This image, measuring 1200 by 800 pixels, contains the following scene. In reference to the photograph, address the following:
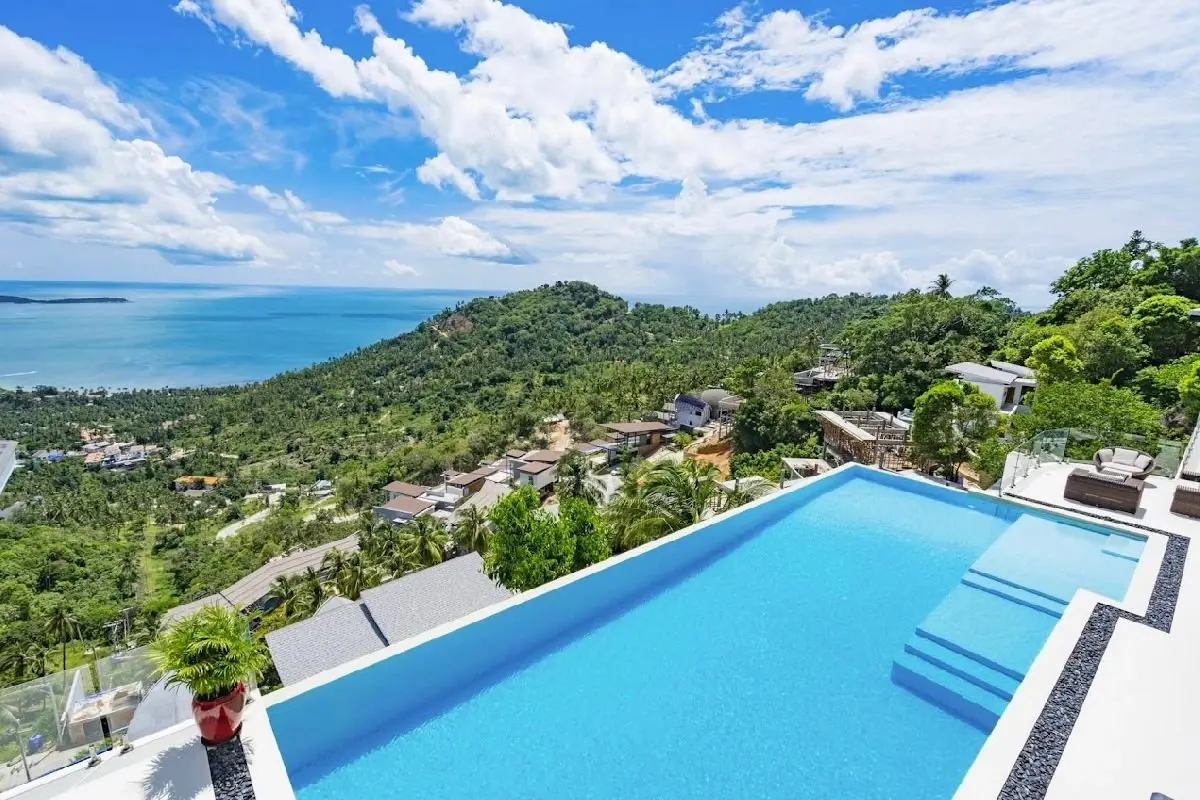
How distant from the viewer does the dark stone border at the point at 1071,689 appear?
3875 mm

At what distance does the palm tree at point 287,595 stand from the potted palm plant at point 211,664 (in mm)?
18174

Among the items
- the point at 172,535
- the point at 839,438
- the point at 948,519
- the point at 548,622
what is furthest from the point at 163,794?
the point at 172,535

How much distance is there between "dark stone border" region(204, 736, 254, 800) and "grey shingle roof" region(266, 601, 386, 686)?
8.46 m

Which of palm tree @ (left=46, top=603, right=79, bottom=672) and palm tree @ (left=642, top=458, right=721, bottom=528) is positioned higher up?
palm tree @ (left=642, top=458, right=721, bottom=528)

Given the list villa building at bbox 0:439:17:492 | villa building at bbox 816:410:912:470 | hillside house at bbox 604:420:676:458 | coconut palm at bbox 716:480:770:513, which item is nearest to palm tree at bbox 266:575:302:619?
coconut palm at bbox 716:480:770:513

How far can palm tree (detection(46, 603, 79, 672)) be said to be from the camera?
2412cm

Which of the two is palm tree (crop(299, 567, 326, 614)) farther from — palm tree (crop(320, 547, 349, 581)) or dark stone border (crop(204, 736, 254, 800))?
dark stone border (crop(204, 736, 254, 800))

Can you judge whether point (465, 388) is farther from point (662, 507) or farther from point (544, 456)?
point (662, 507)

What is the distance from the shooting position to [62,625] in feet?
80.1

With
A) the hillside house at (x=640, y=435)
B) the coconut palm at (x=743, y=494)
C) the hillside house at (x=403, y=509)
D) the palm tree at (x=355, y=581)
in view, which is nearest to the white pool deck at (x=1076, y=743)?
the coconut palm at (x=743, y=494)

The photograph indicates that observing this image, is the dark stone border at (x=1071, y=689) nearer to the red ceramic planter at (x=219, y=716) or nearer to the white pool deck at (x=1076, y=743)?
the white pool deck at (x=1076, y=743)

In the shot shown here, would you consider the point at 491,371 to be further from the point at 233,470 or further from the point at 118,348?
the point at 118,348

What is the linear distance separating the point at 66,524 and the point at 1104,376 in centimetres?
6728

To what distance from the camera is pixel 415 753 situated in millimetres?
4980
